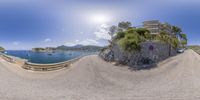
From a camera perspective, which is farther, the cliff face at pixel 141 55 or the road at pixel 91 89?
the cliff face at pixel 141 55

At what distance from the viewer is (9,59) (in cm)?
2711

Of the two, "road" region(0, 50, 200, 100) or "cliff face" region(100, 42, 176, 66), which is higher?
"cliff face" region(100, 42, 176, 66)

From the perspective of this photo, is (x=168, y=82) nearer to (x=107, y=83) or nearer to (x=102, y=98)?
(x=107, y=83)

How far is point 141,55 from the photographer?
99.7 feet

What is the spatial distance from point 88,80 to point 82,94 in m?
4.60

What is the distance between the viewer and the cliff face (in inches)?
1179

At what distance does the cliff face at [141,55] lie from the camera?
2995 centimetres

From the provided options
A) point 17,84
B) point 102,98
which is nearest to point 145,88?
point 102,98

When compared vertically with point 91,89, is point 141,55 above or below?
above

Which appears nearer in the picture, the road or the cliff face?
the road

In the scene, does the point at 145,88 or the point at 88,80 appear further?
the point at 88,80

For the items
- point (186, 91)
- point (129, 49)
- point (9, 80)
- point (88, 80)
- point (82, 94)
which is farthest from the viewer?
point (129, 49)

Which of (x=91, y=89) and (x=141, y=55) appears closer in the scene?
(x=91, y=89)

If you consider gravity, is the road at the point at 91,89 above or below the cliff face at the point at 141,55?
below
